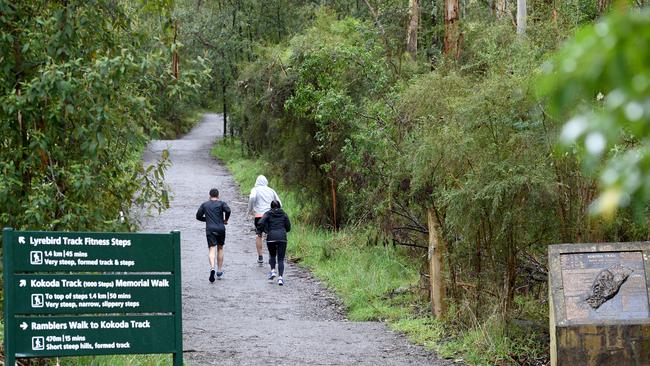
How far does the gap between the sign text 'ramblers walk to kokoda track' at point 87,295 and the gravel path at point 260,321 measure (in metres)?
3.54

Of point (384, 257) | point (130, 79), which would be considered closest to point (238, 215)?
point (384, 257)

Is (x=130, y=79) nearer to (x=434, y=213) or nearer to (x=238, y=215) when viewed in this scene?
(x=434, y=213)

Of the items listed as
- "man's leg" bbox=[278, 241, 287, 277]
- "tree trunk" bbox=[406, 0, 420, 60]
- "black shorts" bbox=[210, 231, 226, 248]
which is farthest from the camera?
"tree trunk" bbox=[406, 0, 420, 60]

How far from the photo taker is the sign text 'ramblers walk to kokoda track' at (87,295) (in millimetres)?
6617

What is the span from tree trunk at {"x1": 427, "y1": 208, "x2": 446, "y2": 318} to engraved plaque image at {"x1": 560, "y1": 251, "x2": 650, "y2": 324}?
10.0ft

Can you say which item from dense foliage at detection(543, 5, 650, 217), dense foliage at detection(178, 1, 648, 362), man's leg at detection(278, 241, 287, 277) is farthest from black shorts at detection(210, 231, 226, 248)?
dense foliage at detection(543, 5, 650, 217)

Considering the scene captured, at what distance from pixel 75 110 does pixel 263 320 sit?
5854mm

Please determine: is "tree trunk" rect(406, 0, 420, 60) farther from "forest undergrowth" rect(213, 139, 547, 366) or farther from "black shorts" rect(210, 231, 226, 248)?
"black shorts" rect(210, 231, 226, 248)

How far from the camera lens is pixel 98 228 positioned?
889 cm

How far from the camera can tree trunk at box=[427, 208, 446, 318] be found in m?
12.5

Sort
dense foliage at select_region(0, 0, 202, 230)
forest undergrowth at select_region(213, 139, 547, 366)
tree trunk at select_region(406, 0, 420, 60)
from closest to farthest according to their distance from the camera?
dense foliage at select_region(0, 0, 202, 230) → forest undergrowth at select_region(213, 139, 547, 366) → tree trunk at select_region(406, 0, 420, 60)

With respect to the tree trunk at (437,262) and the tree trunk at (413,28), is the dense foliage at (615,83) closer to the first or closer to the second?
the tree trunk at (437,262)

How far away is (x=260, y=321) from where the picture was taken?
43.5 ft

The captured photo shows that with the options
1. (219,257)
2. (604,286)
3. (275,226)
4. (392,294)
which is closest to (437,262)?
(392,294)
